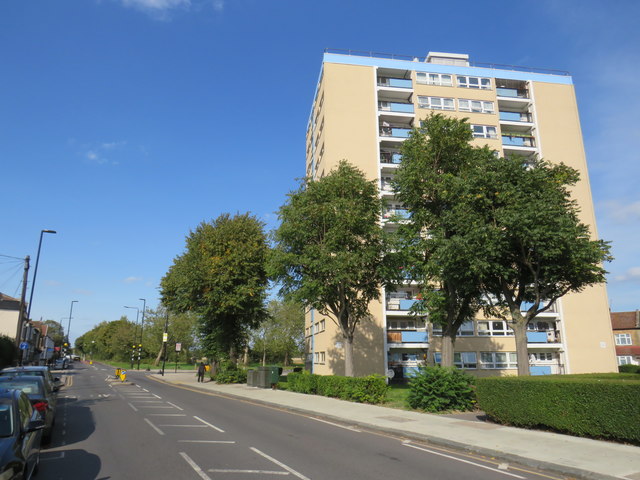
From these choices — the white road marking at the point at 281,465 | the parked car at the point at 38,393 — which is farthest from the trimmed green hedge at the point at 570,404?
the parked car at the point at 38,393

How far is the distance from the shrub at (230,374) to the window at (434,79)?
33121 mm

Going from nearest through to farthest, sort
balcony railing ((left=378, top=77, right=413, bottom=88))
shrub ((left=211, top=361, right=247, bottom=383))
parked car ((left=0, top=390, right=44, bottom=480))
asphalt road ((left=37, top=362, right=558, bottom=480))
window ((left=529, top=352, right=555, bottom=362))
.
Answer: parked car ((left=0, top=390, right=44, bottom=480)) → asphalt road ((left=37, top=362, right=558, bottom=480)) → shrub ((left=211, top=361, right=247, bottom=383)) → window ((left=529, top=352, right=555, bottom=362)) → balcony railing ((left=378, top=77, right=413, bottom=88))

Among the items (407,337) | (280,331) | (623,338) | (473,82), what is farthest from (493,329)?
(280,331)

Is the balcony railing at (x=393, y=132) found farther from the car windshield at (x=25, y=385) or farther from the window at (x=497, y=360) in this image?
the car windshield at (x=25, y=385)

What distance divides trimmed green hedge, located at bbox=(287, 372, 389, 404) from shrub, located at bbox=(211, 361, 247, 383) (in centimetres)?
992

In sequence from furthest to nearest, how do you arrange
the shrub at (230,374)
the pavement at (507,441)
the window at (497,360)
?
the window at (497,360) → the shrub at (230,374) → the pavement at (507,441)

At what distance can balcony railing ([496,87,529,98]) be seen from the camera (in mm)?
46875

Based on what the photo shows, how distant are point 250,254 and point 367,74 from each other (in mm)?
22780

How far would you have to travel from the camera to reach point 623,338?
64.2 m

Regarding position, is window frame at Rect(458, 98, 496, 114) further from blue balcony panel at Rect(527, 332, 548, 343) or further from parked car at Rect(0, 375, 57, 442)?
parked car at Rect(0, 375, 57, 442)

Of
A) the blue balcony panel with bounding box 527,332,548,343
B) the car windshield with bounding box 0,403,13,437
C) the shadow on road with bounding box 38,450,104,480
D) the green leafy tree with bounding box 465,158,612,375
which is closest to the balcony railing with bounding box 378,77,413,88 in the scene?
the blue balcony panel with bounding box 527,332,548,343

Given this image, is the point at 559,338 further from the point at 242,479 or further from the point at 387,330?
the point at 242,479

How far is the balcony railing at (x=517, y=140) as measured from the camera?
45.2 meters

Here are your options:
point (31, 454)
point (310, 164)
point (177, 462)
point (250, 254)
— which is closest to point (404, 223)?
point (250, 254)
